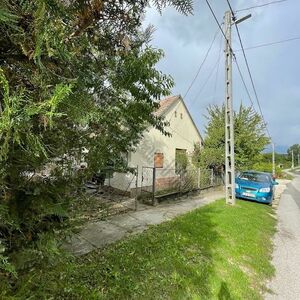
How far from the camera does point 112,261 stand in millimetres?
4723

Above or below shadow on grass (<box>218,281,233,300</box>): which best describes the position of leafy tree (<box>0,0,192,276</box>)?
above

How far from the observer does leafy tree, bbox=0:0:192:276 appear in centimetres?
100

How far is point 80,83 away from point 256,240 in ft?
23.1

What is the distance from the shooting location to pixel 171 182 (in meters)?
12.7

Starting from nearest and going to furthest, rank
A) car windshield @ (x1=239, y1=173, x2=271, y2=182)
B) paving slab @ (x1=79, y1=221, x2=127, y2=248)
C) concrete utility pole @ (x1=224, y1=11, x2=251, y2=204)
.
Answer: paving slab @ (x1=79, y1=221, x2=127, y2=248) → concrete utility pole @ (x1=224, y1=11, x2=251, y2=204) → car windshield @ (x1=239, y1=173, x2=271, y2=182)

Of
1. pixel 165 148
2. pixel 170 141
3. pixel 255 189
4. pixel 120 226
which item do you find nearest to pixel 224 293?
pixel 120 226

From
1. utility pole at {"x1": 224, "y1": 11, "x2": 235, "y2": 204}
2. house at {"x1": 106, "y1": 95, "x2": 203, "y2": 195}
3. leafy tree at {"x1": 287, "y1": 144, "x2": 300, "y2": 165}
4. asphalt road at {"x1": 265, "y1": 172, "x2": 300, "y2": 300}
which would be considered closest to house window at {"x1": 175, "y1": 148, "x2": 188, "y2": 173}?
house at {"x1": 106, "y1": 95, "x2": 203, "y2": 195}

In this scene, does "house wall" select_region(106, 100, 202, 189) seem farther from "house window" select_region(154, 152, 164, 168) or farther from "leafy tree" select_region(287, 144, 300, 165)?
"leafy tree" select_region(287, 144, 300, 165)

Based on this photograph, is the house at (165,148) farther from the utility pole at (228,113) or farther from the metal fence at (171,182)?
the utility pole at (228,113)

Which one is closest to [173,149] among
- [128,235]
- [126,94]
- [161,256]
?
[128,235]

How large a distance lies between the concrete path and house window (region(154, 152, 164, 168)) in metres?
3.51

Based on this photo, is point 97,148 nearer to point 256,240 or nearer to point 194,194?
point 256,240

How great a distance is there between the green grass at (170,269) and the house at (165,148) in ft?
16.3

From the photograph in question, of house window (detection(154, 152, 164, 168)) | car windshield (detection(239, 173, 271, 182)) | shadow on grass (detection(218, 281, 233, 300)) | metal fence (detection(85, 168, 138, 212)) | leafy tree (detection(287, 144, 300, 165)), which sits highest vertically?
leafy tree (detection(287, 144, 300, 165))
